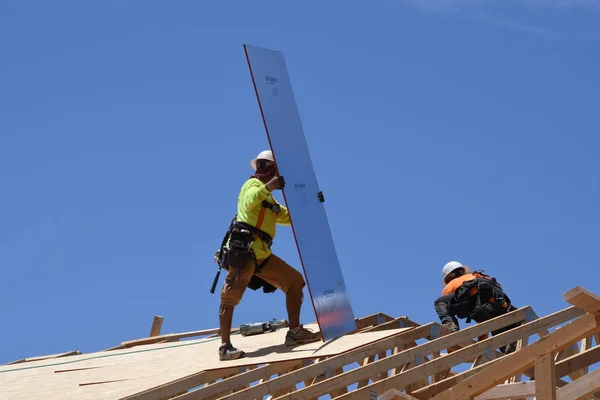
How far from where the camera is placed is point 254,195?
1012 cm

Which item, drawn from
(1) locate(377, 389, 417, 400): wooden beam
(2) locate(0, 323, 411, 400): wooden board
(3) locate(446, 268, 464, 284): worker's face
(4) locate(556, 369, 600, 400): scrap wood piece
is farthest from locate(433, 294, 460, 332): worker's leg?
(1) locate(377, 389, 417, 400): wooden beam

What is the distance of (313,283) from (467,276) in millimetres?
1717

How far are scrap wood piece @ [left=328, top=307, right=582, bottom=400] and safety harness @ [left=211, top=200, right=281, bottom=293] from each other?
1855 millimetres

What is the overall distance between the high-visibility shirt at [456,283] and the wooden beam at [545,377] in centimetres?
428

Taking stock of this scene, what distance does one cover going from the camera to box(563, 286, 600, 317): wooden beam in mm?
6664

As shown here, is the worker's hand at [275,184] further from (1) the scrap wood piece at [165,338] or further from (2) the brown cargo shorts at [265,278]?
(1) the scrap wood piece at [165,338]

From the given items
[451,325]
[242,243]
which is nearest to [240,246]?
[242,243]

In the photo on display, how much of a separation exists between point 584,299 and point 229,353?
14.1 ft

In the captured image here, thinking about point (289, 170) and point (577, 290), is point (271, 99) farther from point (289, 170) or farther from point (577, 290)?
point (577, 290)

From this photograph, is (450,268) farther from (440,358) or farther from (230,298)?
(440,358)

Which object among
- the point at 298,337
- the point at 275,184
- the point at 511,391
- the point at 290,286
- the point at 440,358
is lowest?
the point at 511,391

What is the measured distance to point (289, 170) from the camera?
10484 mm

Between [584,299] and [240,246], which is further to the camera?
[240,246]

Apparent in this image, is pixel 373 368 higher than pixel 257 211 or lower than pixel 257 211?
lower
